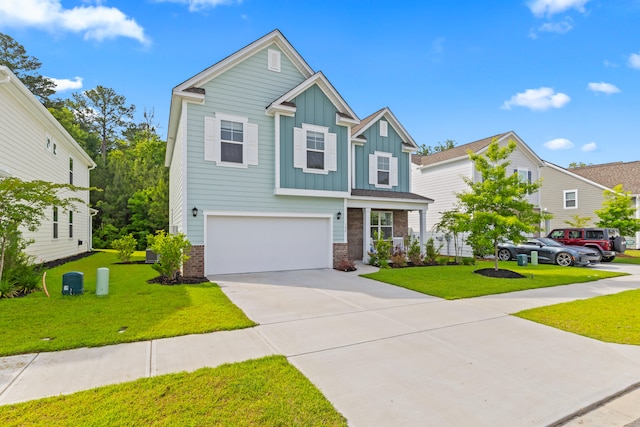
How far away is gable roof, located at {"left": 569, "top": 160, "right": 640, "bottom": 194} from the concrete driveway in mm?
24398

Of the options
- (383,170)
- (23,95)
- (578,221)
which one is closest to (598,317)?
(383,170)

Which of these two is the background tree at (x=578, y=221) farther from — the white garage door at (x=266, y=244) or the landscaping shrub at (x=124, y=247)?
the landscaping shrub at (x=124, y=247)

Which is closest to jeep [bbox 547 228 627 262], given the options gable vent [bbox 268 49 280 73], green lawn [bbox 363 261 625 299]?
green lawn [bbox 363 261 625 299]

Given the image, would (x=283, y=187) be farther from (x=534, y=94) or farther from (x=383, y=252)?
(x=534, y=94)

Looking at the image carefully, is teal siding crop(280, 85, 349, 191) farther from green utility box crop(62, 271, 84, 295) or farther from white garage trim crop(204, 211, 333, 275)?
green utility box crop(62, 271, 84, 295)

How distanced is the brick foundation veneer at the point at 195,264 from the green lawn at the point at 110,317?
6.01ft

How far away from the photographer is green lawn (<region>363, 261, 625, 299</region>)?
28.5 ft

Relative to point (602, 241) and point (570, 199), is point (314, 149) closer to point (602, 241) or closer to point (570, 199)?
point (602, 241)

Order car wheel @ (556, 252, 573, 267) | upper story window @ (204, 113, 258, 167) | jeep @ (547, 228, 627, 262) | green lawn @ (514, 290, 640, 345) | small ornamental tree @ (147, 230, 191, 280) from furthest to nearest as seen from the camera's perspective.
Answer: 1. jeep @ (547, 228, 627, 262)
2. car wheel @ (556, 252, 573, 267)
3. upper story window @ (204, 113, 258, 167)
4. small ornamental tree @ (147, 230, 191, 280)
5. green lawn @ (514, 290, 640, 345)

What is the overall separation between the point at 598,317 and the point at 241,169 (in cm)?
1003

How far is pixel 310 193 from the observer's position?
470 inches

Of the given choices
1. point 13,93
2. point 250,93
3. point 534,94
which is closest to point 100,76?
point 13,93

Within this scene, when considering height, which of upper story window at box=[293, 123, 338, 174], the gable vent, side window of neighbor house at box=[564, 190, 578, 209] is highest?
the gable vent

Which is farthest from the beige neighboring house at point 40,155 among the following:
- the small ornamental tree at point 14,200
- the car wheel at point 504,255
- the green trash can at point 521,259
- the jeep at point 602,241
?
the jeep at point 602,241
